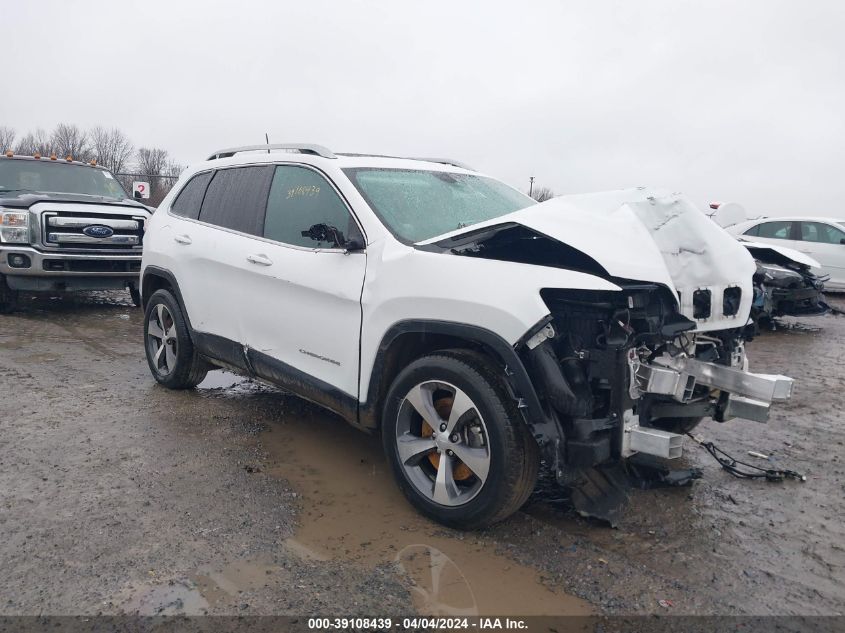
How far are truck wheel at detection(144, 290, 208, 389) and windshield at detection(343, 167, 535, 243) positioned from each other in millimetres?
2067

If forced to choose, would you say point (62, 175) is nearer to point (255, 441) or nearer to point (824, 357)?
point (255, 441)

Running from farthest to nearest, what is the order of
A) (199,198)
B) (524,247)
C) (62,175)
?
(62,175) → (199,198) → (524,247)

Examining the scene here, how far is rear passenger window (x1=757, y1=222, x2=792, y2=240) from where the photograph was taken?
12734 millimetres

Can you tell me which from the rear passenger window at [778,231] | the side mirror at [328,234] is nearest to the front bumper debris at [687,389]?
the side mirror at [328,234]

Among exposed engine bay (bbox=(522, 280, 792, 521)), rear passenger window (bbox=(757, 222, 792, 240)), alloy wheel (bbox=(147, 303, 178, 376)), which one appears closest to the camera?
exposed engine bay (bbox=(522, 280, 792, 521))

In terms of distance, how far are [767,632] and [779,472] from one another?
177cm

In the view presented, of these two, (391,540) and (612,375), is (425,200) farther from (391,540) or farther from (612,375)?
(391,540)

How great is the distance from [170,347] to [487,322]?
3353mm

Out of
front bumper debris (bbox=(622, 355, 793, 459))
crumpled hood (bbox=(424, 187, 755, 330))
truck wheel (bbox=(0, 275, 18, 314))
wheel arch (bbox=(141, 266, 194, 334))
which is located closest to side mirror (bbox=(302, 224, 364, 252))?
crumpled hood (bbox=(424, 187, 755, 330))

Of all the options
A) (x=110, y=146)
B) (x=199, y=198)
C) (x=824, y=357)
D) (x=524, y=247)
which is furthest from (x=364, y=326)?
(x=110, y=146)

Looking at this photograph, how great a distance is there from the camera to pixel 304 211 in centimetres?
417

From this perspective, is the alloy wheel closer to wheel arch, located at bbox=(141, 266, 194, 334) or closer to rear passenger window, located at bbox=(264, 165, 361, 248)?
wheel arch, located at bbox=(141, 266, 194, 334)

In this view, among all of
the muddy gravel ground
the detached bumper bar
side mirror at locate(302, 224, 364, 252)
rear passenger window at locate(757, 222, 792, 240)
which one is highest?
rear passenger window at locate(757, 222, 792, 240)

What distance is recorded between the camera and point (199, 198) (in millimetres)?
5238
